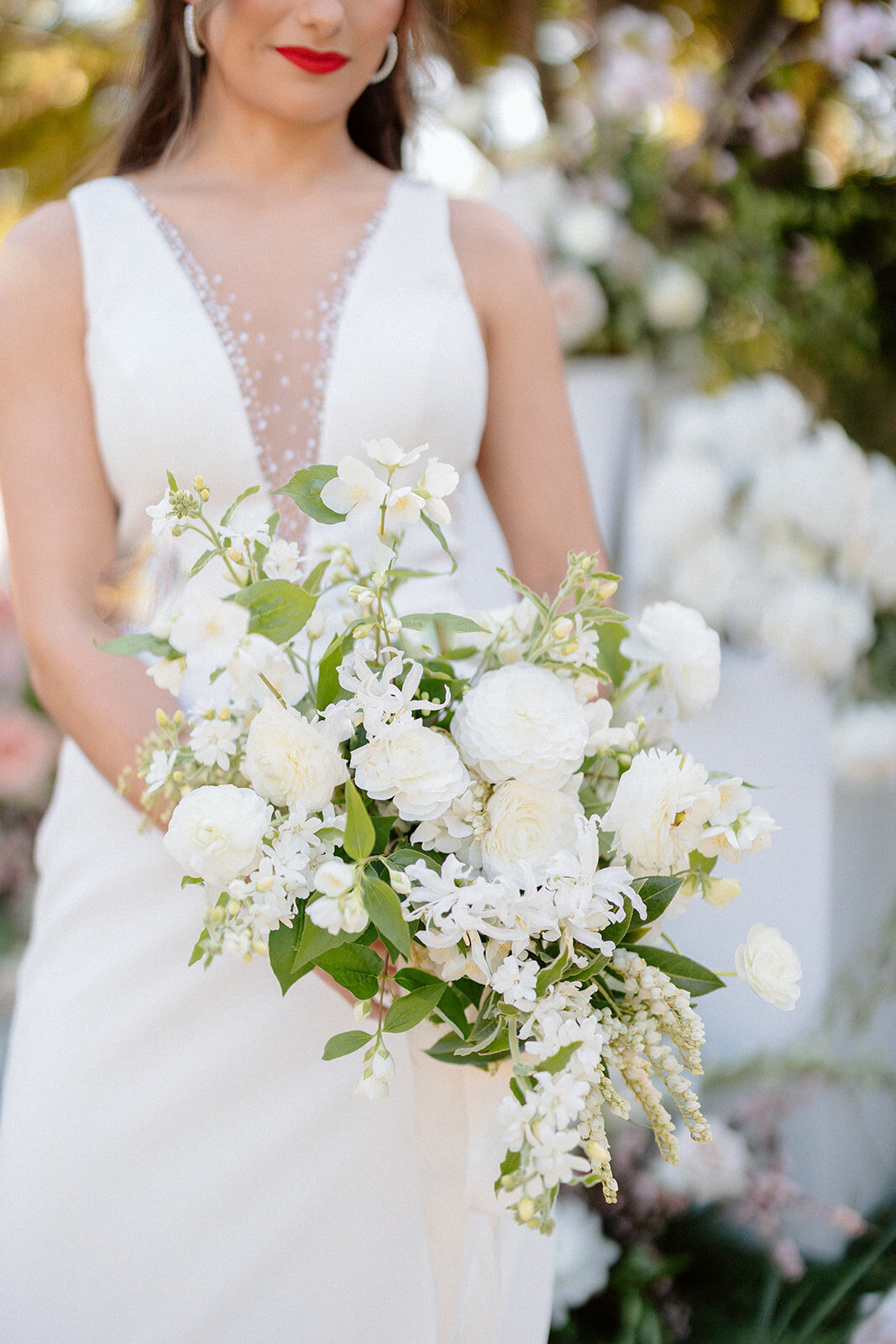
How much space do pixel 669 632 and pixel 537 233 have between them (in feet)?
7.39

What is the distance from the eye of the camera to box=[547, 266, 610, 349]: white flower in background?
3184mm

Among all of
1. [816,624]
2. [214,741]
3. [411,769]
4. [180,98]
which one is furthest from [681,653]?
[816,624]

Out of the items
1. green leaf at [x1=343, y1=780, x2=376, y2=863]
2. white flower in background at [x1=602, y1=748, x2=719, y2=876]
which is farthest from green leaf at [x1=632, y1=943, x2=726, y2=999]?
green leaf at [x1=343, y1=780, x2=376, y2=863]

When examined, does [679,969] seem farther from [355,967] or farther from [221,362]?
[221,362]

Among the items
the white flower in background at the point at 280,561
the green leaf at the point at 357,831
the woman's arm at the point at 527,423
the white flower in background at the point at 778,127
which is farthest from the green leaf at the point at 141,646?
the white flower in background at the point at 778,127

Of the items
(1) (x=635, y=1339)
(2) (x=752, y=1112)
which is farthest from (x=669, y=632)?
(2) (x=752, y=1112)

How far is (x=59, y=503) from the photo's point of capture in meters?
1.59

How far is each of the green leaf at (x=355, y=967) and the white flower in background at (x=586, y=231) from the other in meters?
2.47

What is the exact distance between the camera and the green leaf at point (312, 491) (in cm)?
110

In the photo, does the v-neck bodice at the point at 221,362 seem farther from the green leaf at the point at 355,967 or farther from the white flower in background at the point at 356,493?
the green leaf at the point at 355,967

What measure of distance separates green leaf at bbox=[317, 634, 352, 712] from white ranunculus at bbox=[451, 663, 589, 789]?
0.12 meters

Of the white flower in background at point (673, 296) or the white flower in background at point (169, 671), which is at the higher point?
the white flower in background at point (169, 671)

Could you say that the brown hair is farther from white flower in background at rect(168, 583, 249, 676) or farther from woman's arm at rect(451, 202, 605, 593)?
white flower in background at rect(168, 583, 249, 676)

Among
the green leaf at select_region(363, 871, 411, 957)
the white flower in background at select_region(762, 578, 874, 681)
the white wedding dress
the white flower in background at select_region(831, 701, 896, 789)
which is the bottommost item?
the white flower in background at select_region(831, 701, 896, 789)
